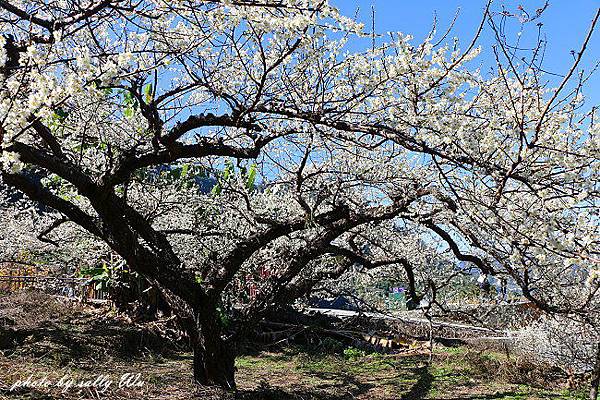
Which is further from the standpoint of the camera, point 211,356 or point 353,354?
point 353,354

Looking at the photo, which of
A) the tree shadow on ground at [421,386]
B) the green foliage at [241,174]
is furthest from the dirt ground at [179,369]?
the green foliage at [241,174]

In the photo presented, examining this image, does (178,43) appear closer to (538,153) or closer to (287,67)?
(287,67)

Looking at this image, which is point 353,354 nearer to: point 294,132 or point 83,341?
point 83,341

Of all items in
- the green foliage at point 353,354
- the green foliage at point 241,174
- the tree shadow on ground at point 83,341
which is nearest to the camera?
the tree shadow on ground at point 83,341

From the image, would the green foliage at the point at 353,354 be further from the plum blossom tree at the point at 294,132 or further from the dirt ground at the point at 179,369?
the plum blossom tree at the point at 294,132

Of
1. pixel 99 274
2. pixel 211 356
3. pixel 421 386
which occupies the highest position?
pixel 99 274

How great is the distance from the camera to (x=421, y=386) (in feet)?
21.9

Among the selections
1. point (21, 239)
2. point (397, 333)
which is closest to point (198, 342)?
point (397, 333)

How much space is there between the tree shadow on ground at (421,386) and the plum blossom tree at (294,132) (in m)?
1.52

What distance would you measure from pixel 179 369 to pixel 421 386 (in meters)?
3.08

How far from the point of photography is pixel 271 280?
543cm

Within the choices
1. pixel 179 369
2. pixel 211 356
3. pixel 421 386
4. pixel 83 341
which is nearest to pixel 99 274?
pixel 83 341

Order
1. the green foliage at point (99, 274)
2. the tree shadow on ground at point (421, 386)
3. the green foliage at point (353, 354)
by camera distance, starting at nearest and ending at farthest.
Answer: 1. the tree shadow on ground at point (421, 386)
2. the green foliage at point (99, 274)
3. the green foliage at point (353, 354)

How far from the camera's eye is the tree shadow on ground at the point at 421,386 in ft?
19.7
